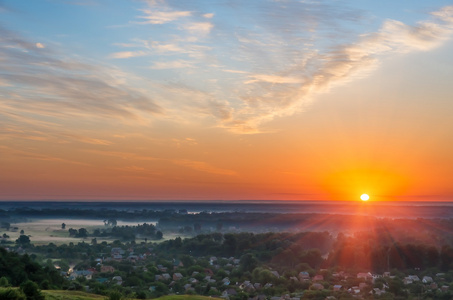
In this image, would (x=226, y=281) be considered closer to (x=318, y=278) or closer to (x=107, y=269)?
(x=318, y=278)

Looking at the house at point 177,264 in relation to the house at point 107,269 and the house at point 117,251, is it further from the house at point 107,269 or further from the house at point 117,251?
the house at point 117,251

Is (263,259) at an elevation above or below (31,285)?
below

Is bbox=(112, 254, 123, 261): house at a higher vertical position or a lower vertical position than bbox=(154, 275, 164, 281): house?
lower

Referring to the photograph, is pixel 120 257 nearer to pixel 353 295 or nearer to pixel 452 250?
pixel 353 295

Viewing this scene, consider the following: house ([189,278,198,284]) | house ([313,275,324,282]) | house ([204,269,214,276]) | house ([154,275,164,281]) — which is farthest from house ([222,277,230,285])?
house ([313,275,324,282])

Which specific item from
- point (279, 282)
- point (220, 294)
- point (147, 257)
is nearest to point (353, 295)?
point (279, 282)

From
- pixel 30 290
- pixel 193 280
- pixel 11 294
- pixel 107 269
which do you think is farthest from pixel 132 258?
pixel 11 294

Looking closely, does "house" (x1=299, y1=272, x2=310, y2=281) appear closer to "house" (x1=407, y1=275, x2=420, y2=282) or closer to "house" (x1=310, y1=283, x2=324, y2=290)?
"house" (x1=310, y1=283, x2=324, y2=290)

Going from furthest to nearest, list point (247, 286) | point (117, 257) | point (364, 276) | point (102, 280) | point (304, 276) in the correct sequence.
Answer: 1. point (117, 257)
2. point (364, 276)
3. point (304, 276)
4. point (102, 280)
5. point (247, 286)

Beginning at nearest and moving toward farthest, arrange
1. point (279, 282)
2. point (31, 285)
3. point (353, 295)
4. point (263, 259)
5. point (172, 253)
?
point (31, 285)
point (353, 295)
point (279, 282)
point (263, 259)
point (172, 253)

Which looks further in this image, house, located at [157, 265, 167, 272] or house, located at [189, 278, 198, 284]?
house, located at [157, 265, 167, 272]

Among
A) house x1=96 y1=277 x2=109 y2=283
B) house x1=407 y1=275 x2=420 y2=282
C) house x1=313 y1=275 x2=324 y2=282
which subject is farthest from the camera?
house x1=407 y1=275 x2=420 y2=282
